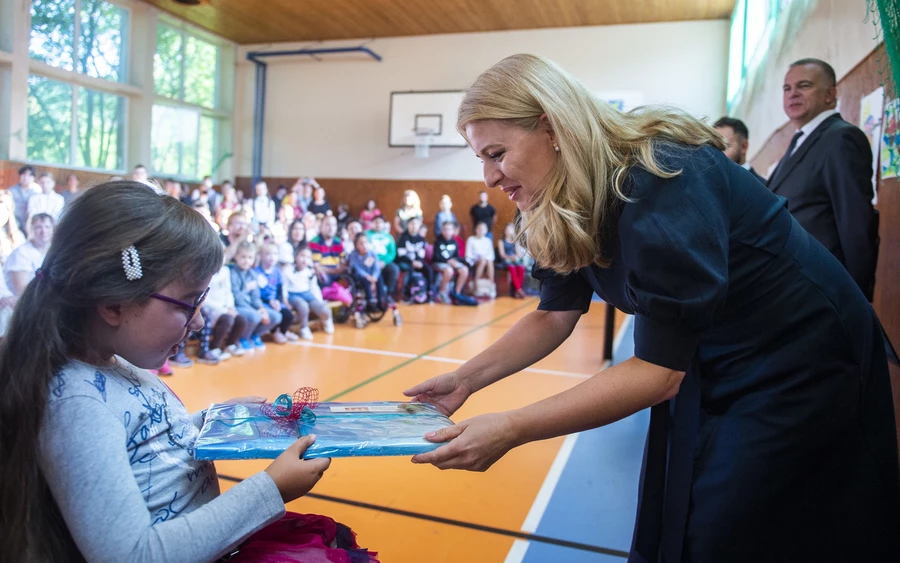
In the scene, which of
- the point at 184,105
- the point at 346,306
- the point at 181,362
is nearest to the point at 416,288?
the point at 346,306

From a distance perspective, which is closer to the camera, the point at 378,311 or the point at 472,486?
the point at 472,486

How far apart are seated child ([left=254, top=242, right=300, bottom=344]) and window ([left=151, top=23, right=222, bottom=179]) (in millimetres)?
8150

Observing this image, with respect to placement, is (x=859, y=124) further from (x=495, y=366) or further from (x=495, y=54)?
(x=495, y=54)

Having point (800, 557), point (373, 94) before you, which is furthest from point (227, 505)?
point (373, 94)

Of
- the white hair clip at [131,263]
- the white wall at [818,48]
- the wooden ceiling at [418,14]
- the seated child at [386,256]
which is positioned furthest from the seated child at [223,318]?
the wooden ceiling at [418,14]

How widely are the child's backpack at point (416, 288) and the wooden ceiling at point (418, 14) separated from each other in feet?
18.0

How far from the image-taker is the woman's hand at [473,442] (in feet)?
3.76

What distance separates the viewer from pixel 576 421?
45.5 inches

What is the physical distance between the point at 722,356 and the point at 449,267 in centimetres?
846

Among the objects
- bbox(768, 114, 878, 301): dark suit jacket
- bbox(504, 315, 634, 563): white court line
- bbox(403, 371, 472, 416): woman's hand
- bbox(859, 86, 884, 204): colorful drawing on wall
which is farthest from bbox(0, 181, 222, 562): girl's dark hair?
bbox(859, 86, 884, 204): colorful drawing on wall

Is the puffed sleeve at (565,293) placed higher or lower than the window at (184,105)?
lower

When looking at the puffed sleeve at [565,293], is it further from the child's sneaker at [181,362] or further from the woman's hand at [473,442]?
the child's sneaker at [181,362]

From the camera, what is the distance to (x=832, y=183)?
268 cm

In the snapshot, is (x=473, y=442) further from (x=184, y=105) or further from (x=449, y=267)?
(x=184, y=105)
